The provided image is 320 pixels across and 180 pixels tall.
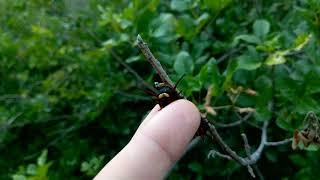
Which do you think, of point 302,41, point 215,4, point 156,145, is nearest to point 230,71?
point 302,41

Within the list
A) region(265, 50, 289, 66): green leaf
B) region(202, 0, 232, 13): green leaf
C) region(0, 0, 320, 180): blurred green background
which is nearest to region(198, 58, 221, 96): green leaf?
region(0, 0, 320, 180): blurred green background

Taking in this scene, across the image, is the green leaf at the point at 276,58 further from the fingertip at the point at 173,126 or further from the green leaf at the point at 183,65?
the fingertip at the point at 173,126

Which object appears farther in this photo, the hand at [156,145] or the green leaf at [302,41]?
the green leaf at [302,41]

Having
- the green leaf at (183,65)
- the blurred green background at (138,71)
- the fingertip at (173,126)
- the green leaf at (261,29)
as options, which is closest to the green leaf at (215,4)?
the blurred green background at (138,71)

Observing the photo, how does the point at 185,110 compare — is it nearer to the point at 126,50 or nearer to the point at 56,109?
the point at 126,50

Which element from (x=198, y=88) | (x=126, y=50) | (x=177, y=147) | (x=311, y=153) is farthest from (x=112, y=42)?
(x=177, y=147)

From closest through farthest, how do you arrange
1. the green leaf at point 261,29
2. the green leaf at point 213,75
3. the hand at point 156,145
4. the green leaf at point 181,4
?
the hand at point 156,145 → the green leaf at point 213,75 → the green leaf at point 261,29 → the green leaf at point 181,4
